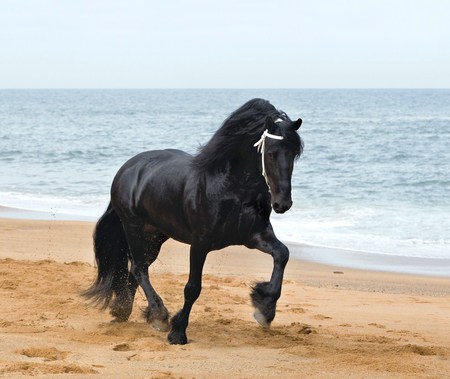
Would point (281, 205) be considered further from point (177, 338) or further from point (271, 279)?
point (177, 338)

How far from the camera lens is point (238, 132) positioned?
20.7 feet

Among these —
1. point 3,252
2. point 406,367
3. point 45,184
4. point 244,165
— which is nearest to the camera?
point 406,367

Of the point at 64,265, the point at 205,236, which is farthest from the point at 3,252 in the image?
the point at 205,236

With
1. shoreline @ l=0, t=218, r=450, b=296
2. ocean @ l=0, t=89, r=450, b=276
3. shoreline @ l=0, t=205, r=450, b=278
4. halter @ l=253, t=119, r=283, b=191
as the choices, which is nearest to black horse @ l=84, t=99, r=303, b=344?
halter @ l=253, t=119, r=283, b=191

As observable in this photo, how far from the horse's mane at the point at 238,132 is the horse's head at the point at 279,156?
164 mm

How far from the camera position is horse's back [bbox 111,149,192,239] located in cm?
675

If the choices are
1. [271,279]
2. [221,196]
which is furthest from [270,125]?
[271,279]

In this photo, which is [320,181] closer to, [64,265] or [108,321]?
[64,265]

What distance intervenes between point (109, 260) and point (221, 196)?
1.80m

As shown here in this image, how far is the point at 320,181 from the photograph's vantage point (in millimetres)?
24859

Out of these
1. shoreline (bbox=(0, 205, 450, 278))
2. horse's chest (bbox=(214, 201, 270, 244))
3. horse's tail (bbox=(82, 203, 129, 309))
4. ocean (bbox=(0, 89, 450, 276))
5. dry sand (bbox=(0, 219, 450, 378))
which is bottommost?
ocean (bbox=(0, 89, 450, 276))

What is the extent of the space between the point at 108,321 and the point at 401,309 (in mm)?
2956

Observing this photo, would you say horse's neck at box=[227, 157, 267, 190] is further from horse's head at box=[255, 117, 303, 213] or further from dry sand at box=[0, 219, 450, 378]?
dry sand at box=[0, 219, 450, 378]

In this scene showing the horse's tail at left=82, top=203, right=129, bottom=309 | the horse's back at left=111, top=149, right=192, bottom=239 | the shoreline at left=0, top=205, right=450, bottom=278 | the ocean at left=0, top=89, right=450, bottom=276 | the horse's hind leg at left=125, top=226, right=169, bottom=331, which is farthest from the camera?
the ocean at left=0, top=89, right=450, bottom=276
